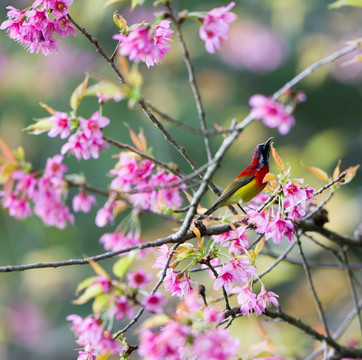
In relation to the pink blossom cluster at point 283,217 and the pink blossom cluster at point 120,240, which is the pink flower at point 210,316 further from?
the pink blossom cluster at point 120,240

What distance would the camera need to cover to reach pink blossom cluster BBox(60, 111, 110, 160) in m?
0.96

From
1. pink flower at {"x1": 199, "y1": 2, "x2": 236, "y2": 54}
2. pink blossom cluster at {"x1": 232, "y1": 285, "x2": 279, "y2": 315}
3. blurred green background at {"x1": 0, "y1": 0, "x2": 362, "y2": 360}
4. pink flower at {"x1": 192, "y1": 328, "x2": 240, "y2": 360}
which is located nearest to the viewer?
pink flower at {"x1": 192, "y1": 328, "x2": 240, "y2": 360}

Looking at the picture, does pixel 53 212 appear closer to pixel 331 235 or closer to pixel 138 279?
pixel 138 279

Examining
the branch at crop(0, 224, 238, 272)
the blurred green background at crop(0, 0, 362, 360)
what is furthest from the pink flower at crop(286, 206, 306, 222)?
the blurred green background at crop(0, 0, 362, 360)

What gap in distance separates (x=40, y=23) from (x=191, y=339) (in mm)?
697

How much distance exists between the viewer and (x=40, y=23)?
1.09 meters

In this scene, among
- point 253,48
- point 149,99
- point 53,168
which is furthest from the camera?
point 253,48

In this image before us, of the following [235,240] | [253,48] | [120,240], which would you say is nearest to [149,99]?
[253,48]

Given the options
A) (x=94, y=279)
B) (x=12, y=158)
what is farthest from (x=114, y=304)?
(x=12, y=158)

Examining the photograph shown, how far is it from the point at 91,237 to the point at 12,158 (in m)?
4.32

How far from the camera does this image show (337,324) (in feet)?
9.55

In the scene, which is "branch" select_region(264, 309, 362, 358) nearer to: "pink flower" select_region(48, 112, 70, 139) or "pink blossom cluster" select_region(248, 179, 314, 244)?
"pink blossom cluster" select_region(248, 179, 314, 244)

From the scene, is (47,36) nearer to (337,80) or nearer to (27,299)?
(337,80)

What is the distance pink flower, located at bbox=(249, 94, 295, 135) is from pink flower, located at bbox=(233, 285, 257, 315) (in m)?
0.36
